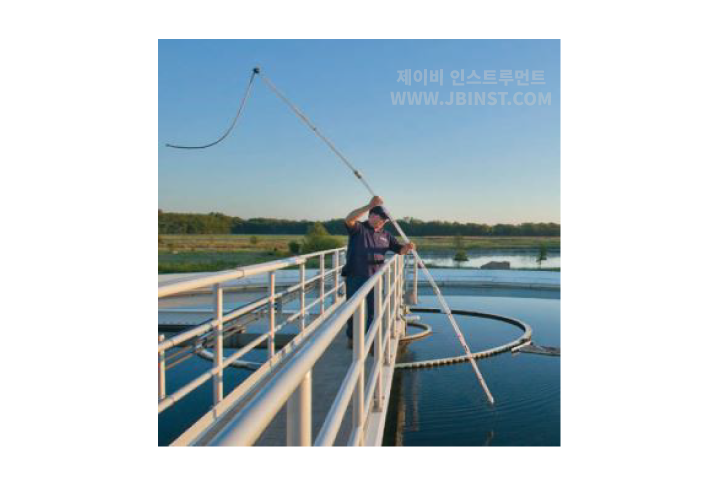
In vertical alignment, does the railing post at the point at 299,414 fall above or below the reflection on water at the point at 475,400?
above

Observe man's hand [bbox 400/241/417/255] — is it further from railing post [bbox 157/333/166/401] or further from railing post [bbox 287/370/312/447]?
railing post [bbox 287/370/312/447]

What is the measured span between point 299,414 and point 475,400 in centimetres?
475

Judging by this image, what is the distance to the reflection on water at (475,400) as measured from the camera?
4.62 meters

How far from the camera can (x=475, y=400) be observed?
5.36 m

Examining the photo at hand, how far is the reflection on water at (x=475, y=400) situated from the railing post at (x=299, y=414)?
368cm

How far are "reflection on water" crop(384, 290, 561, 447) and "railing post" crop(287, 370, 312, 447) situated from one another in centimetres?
368

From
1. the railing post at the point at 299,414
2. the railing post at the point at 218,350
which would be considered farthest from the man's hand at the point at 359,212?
the railing post at the point at 299,414

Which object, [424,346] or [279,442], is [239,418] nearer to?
[279,442]

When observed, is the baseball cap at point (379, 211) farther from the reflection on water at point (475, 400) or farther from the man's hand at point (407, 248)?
the reflection on water at point (475, 400)
